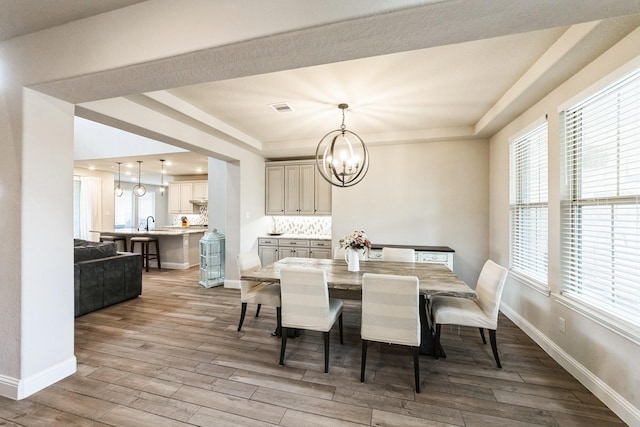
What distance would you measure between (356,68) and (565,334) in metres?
3.01

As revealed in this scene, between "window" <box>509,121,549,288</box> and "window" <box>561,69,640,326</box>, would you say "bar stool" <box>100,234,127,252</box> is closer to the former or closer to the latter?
"window" <box>509,121,549,288</box>

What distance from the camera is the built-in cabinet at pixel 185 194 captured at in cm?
814

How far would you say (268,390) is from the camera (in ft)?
7.00

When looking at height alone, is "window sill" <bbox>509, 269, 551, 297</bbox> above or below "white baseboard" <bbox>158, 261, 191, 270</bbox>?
above

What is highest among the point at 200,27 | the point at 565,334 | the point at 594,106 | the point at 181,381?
the point at 200,27

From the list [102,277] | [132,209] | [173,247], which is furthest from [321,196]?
[132,209]

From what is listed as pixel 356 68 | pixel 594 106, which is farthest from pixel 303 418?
pixel 594 106

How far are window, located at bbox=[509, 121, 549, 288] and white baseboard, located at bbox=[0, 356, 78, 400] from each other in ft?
14.8

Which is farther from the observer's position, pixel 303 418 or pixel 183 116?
pixel 183 116

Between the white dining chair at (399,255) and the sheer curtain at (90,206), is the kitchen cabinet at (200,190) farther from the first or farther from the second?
the white dining chair at (399,255)

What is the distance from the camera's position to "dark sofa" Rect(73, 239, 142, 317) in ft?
12.2

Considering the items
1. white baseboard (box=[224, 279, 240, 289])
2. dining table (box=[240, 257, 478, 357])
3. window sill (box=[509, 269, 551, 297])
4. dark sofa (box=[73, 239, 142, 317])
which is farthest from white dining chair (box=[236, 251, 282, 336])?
window sill (box=[509, 269, 551, 297])

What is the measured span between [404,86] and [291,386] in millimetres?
2992

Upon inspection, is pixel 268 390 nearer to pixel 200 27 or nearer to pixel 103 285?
pixel 200 27
